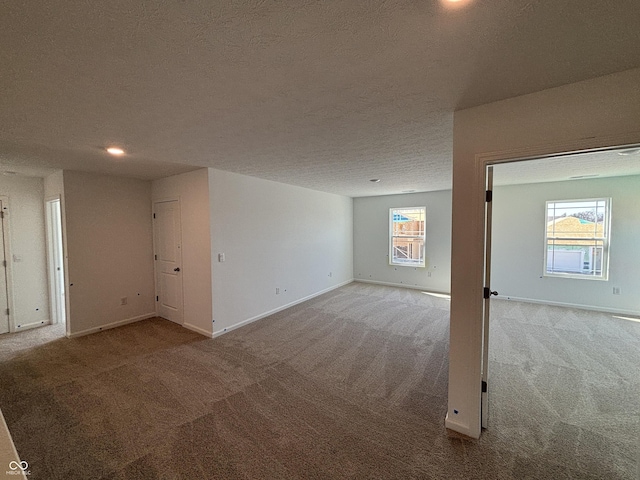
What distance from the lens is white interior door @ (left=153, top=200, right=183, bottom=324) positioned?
4270 mm

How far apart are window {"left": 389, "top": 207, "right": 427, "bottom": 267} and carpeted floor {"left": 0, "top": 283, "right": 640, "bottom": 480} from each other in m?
2.87

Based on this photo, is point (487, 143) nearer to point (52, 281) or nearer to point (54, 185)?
point (54, 185)

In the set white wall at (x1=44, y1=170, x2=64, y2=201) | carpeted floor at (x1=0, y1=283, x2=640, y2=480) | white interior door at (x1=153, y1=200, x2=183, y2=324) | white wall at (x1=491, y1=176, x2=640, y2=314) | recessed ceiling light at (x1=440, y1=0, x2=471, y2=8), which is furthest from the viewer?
white wall at (x1=491, y1=176, x2=640, y2=314)

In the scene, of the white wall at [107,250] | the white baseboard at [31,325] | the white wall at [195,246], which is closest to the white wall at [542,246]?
the white wall at [195,246]

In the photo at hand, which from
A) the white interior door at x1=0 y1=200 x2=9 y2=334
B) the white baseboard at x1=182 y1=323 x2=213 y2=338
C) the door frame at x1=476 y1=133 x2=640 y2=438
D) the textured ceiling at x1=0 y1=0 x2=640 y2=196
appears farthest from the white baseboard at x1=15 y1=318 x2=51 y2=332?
the door frame at x1=476 y1=133 x2=640 y2=438

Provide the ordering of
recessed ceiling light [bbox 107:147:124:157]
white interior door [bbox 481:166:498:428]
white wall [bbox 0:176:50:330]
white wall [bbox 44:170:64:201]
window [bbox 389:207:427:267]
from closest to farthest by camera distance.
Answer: white interior door [bbox 481:166:498:428] → recessed ceiling light [bbox 107:147:124:157] → white wall [bbox 44:170:64:201] → white wall [bbox 0:176:50:330] → window [bbox 389:207:427:267]

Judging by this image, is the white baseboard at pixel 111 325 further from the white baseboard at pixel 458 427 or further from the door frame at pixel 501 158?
the door frame at pixel 501 158

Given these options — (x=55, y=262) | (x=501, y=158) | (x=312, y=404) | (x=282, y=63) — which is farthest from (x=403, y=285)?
(x=55, y=262)

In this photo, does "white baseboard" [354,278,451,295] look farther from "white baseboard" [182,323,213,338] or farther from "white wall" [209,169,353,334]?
"white baseboard" [182,323,213,338]

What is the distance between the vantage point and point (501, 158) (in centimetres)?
180

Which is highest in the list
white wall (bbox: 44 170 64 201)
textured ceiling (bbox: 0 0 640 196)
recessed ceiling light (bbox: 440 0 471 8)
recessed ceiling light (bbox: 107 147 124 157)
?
recessed ceiling light (bbox: 107 147 124 157)

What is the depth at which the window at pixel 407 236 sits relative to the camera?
6625 millimetres

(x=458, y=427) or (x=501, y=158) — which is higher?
(x=501, y=158)

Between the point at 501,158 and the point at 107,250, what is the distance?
212 inches
